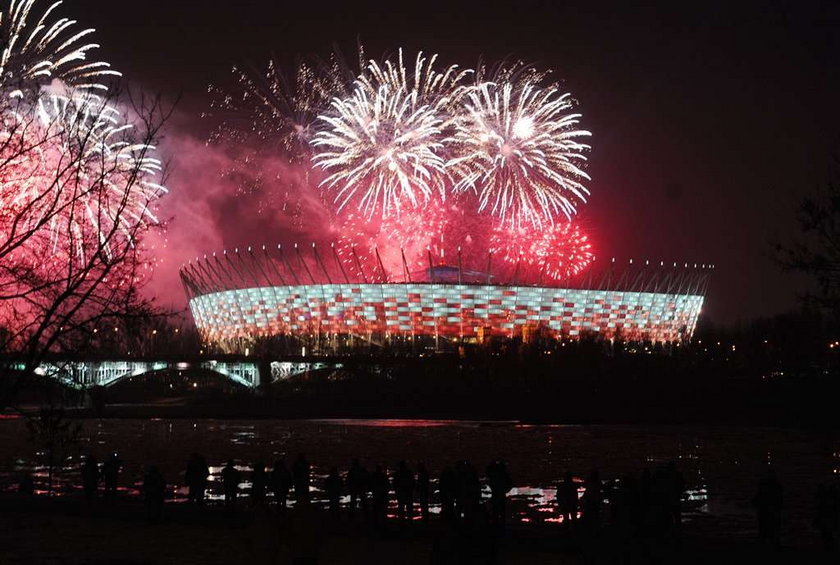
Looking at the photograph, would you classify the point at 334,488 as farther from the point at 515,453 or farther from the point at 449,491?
the point at 515,453

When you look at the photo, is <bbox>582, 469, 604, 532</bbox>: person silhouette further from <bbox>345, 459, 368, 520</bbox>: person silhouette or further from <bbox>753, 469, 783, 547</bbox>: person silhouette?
<bbox>345, 459, 368, 520</bbox>: person silhouette

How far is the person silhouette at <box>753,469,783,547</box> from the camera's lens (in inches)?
720

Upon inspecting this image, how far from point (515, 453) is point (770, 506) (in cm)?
2606

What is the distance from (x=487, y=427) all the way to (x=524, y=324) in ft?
167

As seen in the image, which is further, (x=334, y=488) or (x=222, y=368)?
(x=222, y=368)

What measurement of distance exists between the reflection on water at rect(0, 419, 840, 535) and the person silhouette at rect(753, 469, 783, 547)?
204 cm

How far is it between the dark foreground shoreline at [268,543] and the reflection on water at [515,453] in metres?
1.88

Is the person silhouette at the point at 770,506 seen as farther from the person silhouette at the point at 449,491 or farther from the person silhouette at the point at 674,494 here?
the person silhouette at the point at 449,491

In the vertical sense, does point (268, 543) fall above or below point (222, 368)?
below

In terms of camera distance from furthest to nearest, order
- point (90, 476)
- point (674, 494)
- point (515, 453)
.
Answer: point (515, 453)
point (90, 476)
point (674, 494)

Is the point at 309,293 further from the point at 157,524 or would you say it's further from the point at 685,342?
the point at 157,524

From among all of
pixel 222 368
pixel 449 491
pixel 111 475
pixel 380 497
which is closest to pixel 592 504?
pixel 449 491

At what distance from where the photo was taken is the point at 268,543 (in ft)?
39.6

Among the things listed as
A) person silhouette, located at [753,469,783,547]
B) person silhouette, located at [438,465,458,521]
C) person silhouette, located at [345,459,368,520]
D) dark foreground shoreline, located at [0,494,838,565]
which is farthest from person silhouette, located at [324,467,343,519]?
person silhouette, located at [753,469,783,547]
